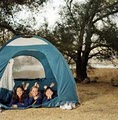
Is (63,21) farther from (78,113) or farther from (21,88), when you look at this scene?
(78,113)

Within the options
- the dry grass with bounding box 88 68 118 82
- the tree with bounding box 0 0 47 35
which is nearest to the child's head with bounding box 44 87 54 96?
the tree with bounding box 0 0 47 35

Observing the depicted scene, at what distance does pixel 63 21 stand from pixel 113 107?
4.87 m

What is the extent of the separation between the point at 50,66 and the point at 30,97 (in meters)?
0.81

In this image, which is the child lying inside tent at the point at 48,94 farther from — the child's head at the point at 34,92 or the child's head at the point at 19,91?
the child's head at the point at 19,91

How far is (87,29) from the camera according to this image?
10469 mm

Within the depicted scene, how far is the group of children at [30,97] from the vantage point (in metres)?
6.29

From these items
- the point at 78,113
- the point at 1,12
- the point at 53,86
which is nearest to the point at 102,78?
the point at 1,12

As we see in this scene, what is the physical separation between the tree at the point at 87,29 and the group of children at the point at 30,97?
3.60m

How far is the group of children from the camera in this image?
6293 mm

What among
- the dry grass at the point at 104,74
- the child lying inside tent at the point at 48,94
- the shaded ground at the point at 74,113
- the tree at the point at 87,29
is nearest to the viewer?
the shaded ground at the point at 74,113

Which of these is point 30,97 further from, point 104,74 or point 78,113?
point 104,74

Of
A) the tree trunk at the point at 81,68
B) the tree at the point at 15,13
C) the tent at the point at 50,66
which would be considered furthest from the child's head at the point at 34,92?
the tree trunk at the point at 81,68

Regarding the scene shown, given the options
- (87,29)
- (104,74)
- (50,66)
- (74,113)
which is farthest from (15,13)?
(104,74)

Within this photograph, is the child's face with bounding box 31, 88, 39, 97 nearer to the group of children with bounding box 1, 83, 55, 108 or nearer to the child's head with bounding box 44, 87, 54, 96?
the group of children with bounding box 1, 83, 55, 108
